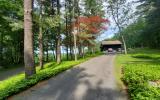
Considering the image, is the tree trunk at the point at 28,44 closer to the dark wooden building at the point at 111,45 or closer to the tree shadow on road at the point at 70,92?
the tree shadow on road at the point at 70,92

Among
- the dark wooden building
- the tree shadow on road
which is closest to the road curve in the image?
the tree shadow on road

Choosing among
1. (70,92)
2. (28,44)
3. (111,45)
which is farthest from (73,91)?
(111,45)

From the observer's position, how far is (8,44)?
55312mm

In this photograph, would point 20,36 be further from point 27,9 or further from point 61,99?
point 61,99

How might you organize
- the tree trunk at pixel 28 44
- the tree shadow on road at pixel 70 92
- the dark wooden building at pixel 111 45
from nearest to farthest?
the tree shadow on road at pixel 70 92
the tree trunk at pixel 28 44
the dark wooden building at pixel 111 45

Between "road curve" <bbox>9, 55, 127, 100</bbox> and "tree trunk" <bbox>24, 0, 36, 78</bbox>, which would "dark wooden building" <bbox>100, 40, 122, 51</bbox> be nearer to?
"tree trunk" <bbox>24, 0, 36, 78</bbox>

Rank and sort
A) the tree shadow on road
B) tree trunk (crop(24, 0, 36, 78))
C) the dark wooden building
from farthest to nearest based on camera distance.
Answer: the dark wooden building, tree trunk (crop(24, 0, 36, 78)), the tree shadow on road

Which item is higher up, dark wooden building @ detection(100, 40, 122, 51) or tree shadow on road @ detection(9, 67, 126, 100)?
dark wooden building @ detection(100, 40, 122, 51)

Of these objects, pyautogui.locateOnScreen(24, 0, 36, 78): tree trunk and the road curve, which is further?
pyautogui.locateOnScreen(24, 0, 36, 78): tree trunk

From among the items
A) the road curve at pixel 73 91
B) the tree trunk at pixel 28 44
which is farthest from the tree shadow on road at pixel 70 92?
the tree trunk at pixel 28 44

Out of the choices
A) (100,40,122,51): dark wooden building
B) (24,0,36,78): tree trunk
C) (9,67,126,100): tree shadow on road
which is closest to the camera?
(9,67,126,100): tree shadow on road

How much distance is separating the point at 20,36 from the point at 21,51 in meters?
4.64

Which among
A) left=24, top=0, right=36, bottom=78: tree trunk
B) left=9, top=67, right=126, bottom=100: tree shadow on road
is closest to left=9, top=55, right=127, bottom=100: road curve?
left=9, top=67, right=126, bottom=100: tree shadow on road

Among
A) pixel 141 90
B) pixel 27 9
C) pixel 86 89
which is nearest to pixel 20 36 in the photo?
pixel 27 9
